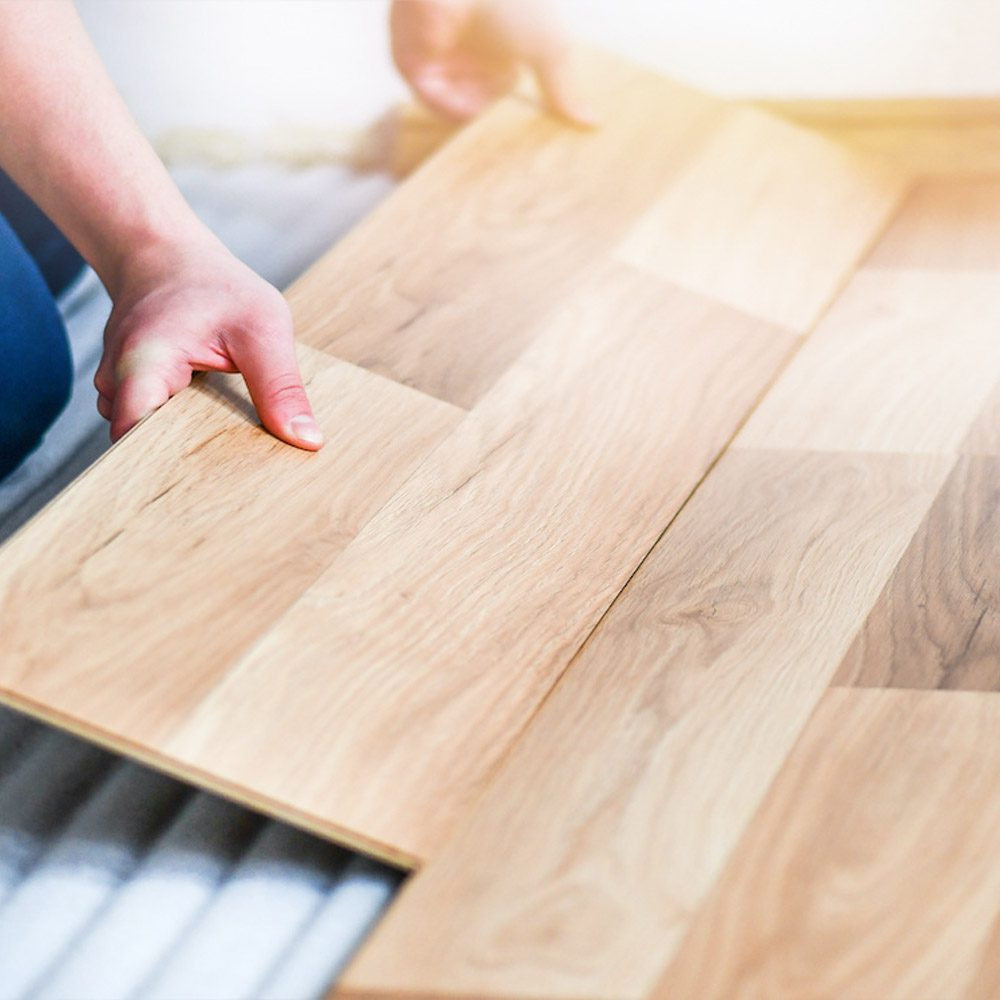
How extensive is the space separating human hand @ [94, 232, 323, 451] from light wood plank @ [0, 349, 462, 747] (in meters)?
0.01

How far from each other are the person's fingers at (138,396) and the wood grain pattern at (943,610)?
0.44 metres

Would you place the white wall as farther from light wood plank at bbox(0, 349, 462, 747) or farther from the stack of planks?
light wood plank at bbox(0, 349, 462, 747)

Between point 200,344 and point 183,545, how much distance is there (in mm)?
162

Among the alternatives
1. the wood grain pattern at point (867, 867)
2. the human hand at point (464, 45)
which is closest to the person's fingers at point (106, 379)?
the wood grain pattern at point (867, 867)

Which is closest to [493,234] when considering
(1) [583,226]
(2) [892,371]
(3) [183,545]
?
(1) [583,226]

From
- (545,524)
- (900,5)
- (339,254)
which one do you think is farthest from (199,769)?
(900,5)

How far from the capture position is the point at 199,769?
0.57m

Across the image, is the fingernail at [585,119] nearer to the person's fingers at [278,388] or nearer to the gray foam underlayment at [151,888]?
the person's fingers at [278,388]

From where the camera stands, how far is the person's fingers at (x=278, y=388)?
29.7 inches

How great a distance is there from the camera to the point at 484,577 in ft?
2.29

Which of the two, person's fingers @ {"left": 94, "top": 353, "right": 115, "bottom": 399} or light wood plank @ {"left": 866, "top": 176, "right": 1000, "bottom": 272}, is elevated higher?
person's fingers @ {"left": 94, "top": 353, "right": 115, "bottom": 399}

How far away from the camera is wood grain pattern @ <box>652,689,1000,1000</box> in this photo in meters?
0.52

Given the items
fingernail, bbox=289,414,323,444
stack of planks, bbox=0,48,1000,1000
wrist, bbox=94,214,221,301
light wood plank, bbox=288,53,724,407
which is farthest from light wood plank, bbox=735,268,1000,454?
wrist, bbox=94,214,221,301

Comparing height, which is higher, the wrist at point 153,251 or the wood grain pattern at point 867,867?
the wrist at point 153,251
